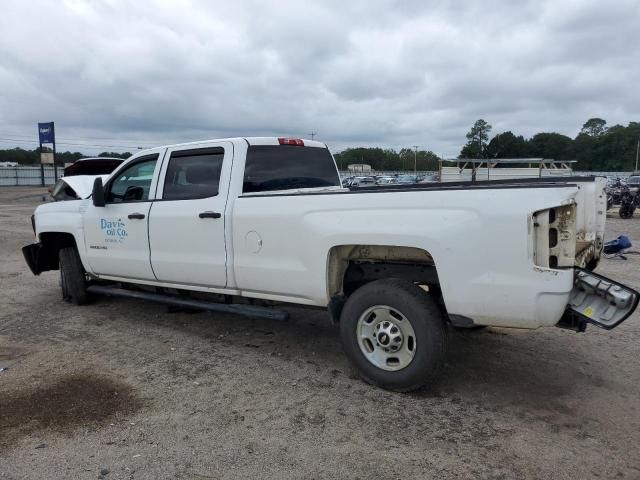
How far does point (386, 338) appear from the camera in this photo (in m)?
4.02

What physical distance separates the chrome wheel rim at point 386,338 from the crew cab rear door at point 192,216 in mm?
1504

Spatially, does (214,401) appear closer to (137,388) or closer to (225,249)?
(137,388)

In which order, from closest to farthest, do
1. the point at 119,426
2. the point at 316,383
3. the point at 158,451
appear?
the point at 158,451 → the point at 119,426 → the point at 316,383

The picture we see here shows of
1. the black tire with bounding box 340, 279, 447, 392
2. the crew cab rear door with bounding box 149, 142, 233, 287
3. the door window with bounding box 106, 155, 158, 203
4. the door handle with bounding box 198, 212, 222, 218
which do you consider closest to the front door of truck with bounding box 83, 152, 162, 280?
A: the door window with bounding box 106, 155, 158, 203

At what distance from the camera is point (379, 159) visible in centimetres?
11462

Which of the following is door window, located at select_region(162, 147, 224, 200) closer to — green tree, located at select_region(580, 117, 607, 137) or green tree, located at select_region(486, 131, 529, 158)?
green tree, located at select_region(486, 131, 529, 158)

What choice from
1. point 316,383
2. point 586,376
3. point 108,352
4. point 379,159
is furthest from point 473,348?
point 379,159

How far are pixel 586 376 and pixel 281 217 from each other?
2846 mm

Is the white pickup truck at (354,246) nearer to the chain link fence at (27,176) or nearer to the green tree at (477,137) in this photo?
the chain link fence at (27,176)

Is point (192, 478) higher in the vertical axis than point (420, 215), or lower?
lower

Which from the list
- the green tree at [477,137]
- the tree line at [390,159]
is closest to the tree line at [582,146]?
the green tree at [477,137]

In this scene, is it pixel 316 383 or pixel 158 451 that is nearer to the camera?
pixel 158 451

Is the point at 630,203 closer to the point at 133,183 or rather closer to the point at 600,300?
the point at 600,300

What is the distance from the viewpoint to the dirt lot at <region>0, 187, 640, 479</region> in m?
3.13
